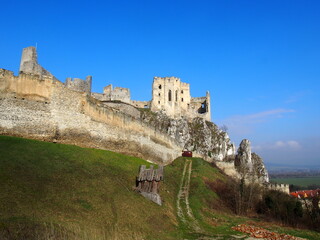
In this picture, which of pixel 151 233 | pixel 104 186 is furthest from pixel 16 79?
pixel 151 233

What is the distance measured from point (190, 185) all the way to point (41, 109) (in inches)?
560

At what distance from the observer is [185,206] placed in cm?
2036

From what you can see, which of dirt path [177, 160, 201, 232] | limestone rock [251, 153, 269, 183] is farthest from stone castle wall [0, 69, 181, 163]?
limestone rock [251, 153, 269, 183]

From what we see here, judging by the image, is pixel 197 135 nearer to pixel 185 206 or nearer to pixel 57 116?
pixel 185 206

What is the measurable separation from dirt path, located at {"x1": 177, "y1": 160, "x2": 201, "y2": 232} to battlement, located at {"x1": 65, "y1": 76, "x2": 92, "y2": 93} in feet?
56.5

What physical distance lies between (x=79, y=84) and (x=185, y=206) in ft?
81.0

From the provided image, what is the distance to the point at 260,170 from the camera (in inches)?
2894

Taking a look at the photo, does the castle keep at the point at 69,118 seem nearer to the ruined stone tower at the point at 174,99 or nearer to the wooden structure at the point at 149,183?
the wooden structure at the point at 149,183

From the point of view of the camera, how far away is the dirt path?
16.5 metres

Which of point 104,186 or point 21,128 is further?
point 21,128

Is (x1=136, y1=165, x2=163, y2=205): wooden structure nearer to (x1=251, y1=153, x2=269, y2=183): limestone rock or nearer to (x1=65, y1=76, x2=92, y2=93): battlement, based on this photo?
(x1=65, y1=76, x2=92, y2=93): battlement

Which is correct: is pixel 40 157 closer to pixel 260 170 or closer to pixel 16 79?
pixel 16 79

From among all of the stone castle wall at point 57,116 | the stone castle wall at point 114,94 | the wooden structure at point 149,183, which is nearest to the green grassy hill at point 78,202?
the wooden structure at point 149,183

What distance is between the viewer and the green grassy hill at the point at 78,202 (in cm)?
973
